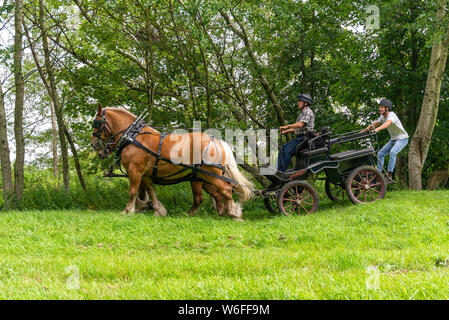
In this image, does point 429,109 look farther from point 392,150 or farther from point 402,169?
point 402,169

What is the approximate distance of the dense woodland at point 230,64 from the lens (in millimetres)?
9109

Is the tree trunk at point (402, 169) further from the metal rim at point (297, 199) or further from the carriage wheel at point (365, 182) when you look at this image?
the metal rim at point (297, 199)

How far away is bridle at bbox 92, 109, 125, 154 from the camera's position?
775 cm

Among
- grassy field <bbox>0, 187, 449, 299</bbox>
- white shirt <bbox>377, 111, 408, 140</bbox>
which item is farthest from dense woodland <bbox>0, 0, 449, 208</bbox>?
grassy field <bbox>0, 187, 449, 299</bbox>

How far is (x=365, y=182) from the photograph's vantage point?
25.0 ft

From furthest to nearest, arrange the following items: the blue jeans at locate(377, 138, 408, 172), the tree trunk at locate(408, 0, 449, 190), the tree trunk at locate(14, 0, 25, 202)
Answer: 1. the tree trunk at locate(408, 0, 449, 190)
2. the tree trunk at locate(14, 0, 25, 202)
3. the blue jeans at locate(377, 138, 408, 172)

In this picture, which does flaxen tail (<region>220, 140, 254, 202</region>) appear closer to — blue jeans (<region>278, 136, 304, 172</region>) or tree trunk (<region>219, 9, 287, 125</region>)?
blue jeans (<region>278, 136, 304, 172</region>)

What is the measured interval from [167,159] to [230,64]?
15.8ft

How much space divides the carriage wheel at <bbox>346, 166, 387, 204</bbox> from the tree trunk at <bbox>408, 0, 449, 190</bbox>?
3.13m

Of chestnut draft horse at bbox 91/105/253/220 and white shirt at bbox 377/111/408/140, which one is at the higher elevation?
white shirt at bbox 377/111/408/140

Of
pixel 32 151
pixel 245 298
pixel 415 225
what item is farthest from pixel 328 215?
pixel 32 151

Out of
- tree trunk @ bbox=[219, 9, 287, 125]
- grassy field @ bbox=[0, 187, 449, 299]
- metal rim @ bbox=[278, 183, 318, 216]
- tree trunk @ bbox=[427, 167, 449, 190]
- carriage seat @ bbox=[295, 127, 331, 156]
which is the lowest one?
grassy field @ bbox=[0, 187, 449, 299]

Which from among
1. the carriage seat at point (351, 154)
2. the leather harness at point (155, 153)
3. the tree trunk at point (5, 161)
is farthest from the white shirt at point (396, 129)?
the tree trunk at point (5, 161)
